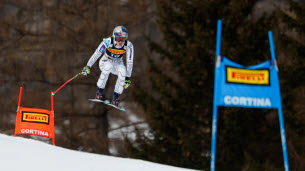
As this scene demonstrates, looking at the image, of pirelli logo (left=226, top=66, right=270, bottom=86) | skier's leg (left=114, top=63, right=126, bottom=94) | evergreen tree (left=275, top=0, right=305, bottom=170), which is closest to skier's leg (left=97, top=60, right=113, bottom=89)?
skier's leg (left=114, top=63, right=126, bottom=94)

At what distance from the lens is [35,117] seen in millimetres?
9047

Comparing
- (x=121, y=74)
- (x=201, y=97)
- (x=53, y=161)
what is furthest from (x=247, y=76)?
(x=201, y=97)

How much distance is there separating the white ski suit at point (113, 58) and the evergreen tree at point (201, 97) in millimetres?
3812

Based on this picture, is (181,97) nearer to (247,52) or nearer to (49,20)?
(247,52)

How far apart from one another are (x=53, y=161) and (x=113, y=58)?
2.15 metres

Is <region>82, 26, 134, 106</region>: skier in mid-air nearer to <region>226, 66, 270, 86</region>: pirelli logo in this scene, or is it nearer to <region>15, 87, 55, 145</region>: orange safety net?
<region>15, 87, 55, 145</region>: orange safety net

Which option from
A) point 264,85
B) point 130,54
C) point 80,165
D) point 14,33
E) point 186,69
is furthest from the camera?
point 14,33

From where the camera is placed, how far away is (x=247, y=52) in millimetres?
11148

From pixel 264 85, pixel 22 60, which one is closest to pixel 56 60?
pixel 22 60

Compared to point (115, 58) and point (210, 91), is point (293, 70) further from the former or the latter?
point (115, 58)

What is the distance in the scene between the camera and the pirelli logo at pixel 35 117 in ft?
29.4

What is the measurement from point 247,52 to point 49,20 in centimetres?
839

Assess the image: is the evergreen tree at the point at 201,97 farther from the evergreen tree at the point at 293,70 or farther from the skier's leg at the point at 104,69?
the skier's leg at the point at 104,69

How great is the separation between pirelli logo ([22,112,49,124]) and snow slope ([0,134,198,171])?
6.56ft
